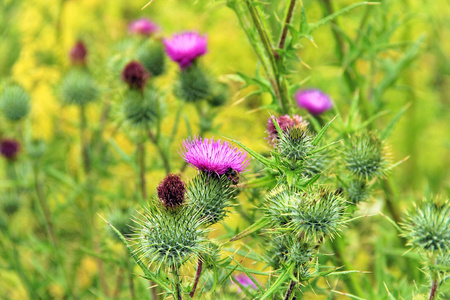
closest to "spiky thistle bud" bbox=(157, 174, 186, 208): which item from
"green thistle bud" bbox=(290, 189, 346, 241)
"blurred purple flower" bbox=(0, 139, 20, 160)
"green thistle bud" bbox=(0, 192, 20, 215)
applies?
"green thistle bud" bbox=(290, 189, 346, 241)

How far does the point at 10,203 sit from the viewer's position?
3.15m

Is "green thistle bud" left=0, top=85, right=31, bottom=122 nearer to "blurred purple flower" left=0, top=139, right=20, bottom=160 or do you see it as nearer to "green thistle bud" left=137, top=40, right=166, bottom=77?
"blurred purple flower" left=0, top=139, right=20, bottom=160

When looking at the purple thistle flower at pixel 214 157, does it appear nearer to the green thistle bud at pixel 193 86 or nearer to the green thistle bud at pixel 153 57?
the green thistle bud at pixel 193 86

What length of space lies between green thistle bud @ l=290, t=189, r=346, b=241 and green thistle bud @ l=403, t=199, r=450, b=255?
259 millimetres

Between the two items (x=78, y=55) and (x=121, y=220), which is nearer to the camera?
(x=121, y=220)

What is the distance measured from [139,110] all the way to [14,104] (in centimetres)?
110

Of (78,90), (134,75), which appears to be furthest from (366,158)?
(78,90)

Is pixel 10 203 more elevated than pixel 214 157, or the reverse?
pixel 10 203

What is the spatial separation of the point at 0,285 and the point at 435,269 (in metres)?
3.74

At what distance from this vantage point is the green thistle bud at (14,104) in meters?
3.15

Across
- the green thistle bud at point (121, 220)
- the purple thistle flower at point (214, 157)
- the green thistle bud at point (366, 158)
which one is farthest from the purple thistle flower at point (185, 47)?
the green thistle bud at point (366, 158)

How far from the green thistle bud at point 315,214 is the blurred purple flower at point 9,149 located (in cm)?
253

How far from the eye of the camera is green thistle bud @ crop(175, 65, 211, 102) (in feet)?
9.40

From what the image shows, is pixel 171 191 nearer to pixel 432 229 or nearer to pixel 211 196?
pixel 211 196
